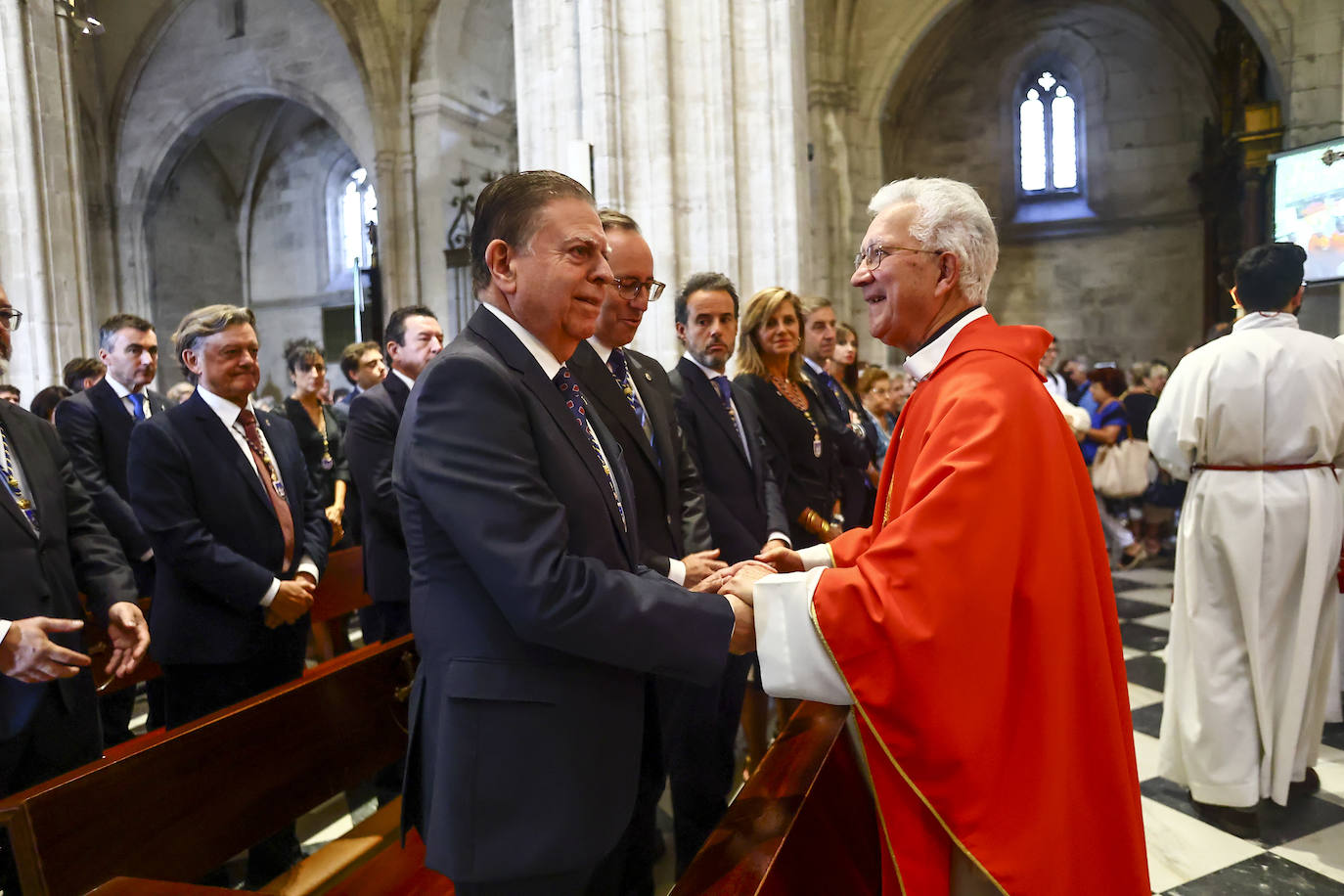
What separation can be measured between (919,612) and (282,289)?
63.7 feet

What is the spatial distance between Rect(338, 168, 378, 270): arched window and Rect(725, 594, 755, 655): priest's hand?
18051mm

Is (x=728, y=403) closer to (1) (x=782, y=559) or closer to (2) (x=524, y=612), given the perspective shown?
(1) (x=782, y=559)

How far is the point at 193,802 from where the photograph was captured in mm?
1932

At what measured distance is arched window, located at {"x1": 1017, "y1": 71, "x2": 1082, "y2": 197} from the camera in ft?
52.5

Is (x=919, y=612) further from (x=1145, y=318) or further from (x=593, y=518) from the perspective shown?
(x=1145, y=318)

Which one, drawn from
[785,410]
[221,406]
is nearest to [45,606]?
[221,406]

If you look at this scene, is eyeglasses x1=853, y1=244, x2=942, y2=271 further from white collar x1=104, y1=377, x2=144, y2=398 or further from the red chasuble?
white collar x1=104, y1=377, x2=144, y2=398

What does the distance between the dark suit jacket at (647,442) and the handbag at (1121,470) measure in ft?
19.6

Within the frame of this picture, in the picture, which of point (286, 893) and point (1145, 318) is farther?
point (1145, 318)

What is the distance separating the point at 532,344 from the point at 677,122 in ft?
14.0

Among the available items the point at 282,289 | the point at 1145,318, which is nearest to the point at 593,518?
the point at 1145,318

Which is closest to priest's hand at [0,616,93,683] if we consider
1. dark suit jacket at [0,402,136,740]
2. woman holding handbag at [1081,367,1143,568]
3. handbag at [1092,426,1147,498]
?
dark suit jacket at [0,402,136,740]

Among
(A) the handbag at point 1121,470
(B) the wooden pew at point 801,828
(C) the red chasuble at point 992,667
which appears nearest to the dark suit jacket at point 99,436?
(B) the wooden pew at point 801,828

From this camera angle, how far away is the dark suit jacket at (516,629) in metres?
1.40
